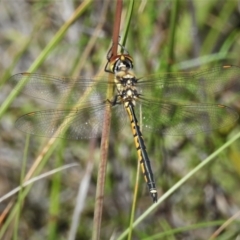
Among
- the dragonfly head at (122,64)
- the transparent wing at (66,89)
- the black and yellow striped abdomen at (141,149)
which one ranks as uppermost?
the dragonfly head at (122,64)

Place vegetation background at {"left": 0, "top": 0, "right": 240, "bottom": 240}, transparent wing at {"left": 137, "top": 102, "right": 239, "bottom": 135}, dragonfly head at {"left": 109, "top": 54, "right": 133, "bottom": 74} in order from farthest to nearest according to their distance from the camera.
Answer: vegetation background at {"left": 0, "top": 0, "right": 240, "bottom": 240}, transparent wing at {"left": 137, "top": 102, "right": 239, "bottom": 135}, dragonfly head at {"left": 109, "top": 54, "right": 133, "bottom": 74}

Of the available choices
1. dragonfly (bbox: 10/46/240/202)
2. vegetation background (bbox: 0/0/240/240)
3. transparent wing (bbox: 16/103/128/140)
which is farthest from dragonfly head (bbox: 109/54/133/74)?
vegetation background (bbox: 0/0/240/240)

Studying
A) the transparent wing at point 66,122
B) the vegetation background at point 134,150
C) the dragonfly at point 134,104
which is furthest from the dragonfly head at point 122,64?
the vegetation background at point 134,150

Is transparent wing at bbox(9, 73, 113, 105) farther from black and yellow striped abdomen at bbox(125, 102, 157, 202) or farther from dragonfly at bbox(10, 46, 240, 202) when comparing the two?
black and yellow striped abdomen at bbox(125, 102, 157, 202)

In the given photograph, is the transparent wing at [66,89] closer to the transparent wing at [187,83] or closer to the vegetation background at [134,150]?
the transparent wing at [187,83]

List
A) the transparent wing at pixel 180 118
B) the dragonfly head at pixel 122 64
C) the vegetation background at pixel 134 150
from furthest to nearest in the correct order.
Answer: the vegetation background at pixel 134 150 < the transparent wing at pixel 180 118 < the dragonfly head at pixel 122 64

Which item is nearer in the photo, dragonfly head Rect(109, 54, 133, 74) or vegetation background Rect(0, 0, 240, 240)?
dragonfly head Rect(109, 54, 133, 74)

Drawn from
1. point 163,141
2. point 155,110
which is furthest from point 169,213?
point 155,110
